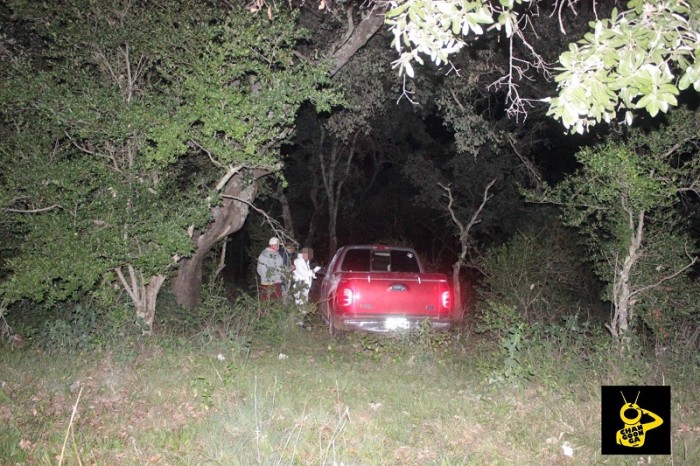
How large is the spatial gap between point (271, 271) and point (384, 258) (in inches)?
78.9

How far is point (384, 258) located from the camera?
1018 cm

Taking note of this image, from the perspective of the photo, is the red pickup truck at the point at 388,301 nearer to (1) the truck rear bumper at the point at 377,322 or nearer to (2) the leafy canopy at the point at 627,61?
(1) the truck rear bumper at the point at 377,322

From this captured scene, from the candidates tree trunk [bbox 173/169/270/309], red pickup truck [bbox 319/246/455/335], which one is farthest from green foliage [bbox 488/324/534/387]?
tree trunk [bbox 173/169/270/309]

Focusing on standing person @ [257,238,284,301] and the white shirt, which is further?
the white shirt

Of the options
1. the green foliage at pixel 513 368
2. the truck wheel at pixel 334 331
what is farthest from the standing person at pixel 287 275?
the green foliage at pixel 513 368

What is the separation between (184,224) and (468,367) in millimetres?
4059

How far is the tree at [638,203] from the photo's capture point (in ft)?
24.1

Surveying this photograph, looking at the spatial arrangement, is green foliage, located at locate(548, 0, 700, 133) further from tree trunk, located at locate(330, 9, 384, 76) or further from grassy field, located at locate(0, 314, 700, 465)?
tree trunk, located at locate(330, 9, 384, 76)

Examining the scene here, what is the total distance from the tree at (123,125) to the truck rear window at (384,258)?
2.92 meters

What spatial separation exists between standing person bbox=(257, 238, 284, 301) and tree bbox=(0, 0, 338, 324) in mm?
2512

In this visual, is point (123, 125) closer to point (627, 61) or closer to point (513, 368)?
point (513, 368)

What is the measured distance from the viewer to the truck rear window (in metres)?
10.0

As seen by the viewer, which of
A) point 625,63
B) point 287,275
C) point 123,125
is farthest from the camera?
point 287,275

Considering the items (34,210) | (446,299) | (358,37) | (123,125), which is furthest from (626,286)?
(34,210)
